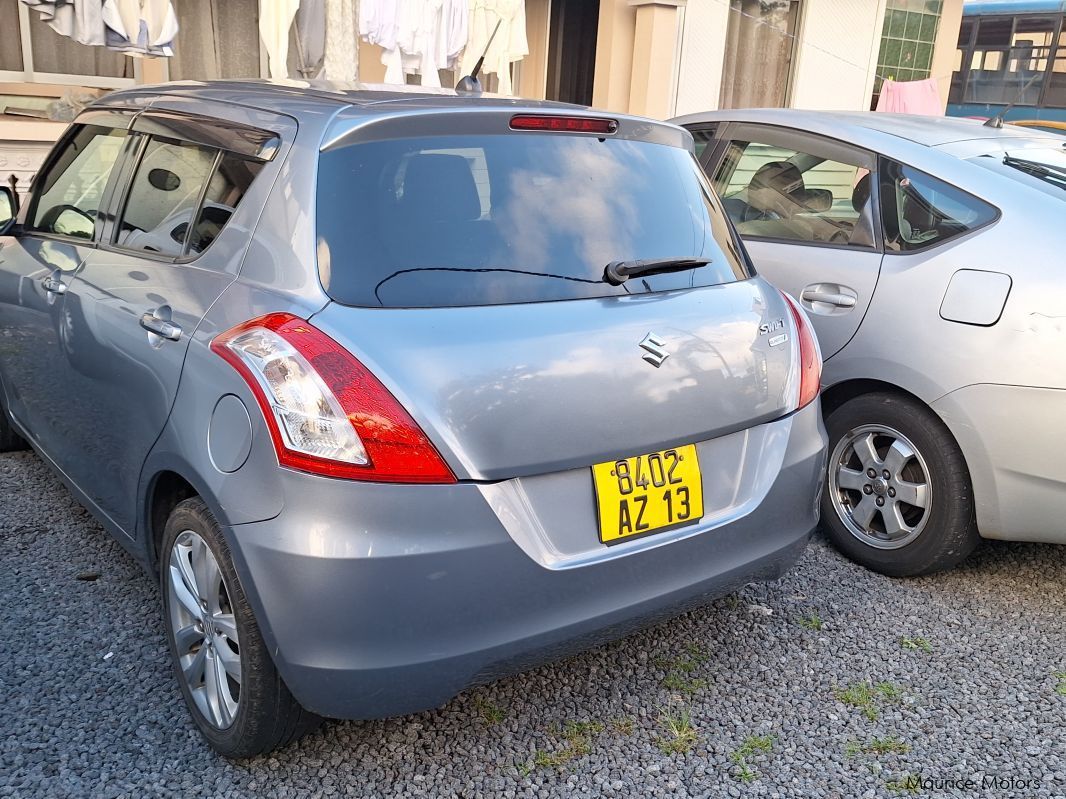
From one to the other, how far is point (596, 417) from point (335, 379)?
0.59 meters

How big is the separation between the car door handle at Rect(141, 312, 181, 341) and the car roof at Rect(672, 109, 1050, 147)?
270 cm

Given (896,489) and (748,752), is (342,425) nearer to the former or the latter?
(748,752)

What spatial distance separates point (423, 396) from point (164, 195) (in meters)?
1.30

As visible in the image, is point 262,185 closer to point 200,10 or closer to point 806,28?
point 200,10

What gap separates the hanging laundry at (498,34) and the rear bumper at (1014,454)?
6.02 m

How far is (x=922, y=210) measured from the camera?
3490 mm

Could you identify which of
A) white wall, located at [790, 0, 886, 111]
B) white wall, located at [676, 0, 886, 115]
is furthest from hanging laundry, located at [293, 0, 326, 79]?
white wall, located at [790, 0, 886, 111]

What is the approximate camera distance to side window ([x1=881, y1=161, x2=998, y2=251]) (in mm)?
3338

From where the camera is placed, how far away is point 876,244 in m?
3.55

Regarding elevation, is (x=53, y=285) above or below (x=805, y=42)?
below

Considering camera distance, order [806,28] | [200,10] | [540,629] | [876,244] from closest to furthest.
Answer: [540,629] → [876,244] → [200,10] → [806,28]

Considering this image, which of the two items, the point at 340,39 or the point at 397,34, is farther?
the point at 397,34

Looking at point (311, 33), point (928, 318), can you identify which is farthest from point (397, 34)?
point (928, 318)

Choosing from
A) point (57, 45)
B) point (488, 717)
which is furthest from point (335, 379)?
point (57, 45)
